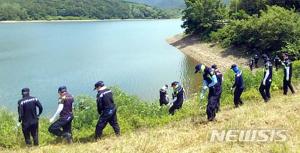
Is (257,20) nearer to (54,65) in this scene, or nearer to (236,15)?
(236,15)

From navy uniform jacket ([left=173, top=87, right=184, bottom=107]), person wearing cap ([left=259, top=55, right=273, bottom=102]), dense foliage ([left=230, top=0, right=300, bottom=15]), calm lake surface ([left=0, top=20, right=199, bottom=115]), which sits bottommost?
calm lake surface ([left=0, top=20, right=199, bottom=115])

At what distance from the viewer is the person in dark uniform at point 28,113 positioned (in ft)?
47.7

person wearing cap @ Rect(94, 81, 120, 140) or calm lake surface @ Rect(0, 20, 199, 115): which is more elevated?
person wearing cap @ Rect(94, 81, 120, 140)

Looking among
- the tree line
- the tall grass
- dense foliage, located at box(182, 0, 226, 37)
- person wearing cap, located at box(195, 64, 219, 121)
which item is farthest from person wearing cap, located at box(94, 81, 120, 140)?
dense foliage, located at box(182, 0, 226, 37)

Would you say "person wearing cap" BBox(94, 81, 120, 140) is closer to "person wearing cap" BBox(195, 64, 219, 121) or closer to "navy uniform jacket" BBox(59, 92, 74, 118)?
"navy uniform jacket" BBox(59, 92, 74, 118)

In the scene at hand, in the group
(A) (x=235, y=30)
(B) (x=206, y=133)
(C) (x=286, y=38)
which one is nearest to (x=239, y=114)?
(B) (x=206, y=133)

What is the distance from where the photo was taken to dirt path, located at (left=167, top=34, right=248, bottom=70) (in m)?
49.3

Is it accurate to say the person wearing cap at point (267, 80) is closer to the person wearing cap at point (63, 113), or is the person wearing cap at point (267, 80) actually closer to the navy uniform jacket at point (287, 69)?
the navy uniform jacket at point (287, 69)

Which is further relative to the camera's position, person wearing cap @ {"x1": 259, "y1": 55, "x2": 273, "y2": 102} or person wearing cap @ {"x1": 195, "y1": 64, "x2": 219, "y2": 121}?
person wearing cap @ {"x1": 259, "y1": 55, "x2": 273, "y2": 102}

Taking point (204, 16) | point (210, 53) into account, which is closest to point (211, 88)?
point (210, 53)

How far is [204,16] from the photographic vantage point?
74812mm

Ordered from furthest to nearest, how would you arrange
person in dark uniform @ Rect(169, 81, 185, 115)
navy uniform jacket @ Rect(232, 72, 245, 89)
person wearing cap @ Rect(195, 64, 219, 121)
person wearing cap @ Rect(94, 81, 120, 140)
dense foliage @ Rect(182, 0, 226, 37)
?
dense foliage @ Rect(182, 0, 226, 37) < person in dark uniform @ Rect(169, 81, 185, 115) < navy uniform jacket @ Rect(232, 72, 245, 89) < person wearing cap @ Rect(195, 64, 219, 121) < person wearing cap @ Rect(94, 81, 120, 140)

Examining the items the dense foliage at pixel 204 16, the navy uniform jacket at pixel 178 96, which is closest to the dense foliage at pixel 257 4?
the dense foliage at pixel 204 16

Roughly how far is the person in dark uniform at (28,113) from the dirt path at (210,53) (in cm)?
3410
